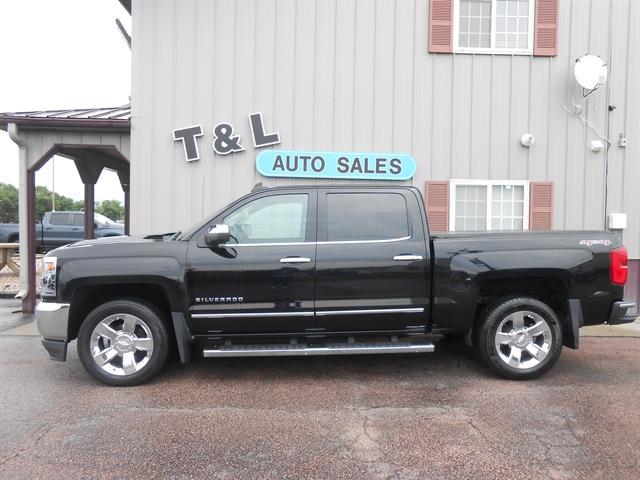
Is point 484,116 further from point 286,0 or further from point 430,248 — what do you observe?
point 430,248

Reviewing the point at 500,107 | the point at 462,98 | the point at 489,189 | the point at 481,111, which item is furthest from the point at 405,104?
the point at 489,189

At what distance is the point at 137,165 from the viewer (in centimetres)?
789

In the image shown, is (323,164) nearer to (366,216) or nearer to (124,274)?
(366,216)

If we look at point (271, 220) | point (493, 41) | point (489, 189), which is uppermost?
point (493, 41)

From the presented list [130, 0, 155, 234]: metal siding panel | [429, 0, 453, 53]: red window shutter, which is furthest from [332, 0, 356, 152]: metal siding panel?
[130, 0, 155, 234]: metal siding panel

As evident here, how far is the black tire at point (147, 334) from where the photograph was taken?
457 centimetres

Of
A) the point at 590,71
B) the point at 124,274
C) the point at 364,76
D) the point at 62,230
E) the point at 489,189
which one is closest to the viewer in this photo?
the point at 124,274

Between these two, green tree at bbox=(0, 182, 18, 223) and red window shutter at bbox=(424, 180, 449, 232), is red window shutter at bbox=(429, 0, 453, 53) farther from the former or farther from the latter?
green tree at bbox=(0, 182, 18, 223)

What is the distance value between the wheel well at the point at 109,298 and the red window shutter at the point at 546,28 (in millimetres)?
6815

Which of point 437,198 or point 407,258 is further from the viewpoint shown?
point 437,198

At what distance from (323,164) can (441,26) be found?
2.85 meters

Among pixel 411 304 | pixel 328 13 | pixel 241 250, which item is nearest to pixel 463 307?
pixel 411 304

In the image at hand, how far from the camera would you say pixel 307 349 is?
4.64 meters

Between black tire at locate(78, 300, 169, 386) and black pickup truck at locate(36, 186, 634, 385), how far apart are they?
0.4 inches
